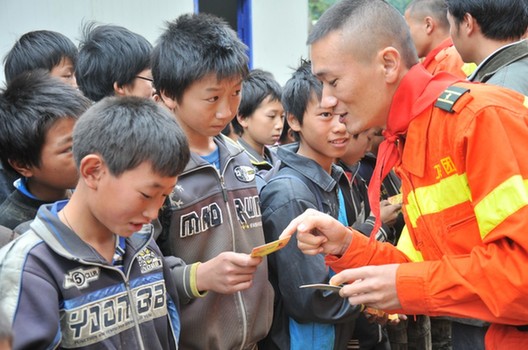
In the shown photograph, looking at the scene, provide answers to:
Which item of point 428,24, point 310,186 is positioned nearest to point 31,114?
point 310,186

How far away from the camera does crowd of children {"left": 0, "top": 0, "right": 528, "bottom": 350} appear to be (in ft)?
7.26

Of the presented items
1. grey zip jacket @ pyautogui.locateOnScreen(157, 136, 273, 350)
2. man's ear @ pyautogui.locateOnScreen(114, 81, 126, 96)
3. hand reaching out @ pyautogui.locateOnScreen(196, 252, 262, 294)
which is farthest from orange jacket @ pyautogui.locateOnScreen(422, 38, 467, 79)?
hand reaching out @ pyautogui.locateOnScreen(196, 252, 262, 294)

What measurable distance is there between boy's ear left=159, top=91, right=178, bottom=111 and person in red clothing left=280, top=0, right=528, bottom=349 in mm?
742

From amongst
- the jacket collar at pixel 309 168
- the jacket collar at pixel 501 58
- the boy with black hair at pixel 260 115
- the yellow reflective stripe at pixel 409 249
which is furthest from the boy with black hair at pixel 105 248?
the boy with black hair at pixel 260 115

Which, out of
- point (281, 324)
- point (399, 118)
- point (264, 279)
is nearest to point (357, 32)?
point (399, 118)

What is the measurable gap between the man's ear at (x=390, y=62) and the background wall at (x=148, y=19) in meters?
2.07

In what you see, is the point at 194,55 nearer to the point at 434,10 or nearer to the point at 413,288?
the point at 413,288

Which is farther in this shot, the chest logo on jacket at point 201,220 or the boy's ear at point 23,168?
the chest logo on jacket at point 201,220

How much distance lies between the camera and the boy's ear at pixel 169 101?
3163 millimetres

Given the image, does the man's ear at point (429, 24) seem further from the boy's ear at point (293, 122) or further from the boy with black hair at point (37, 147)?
the boy with black hair at point (37, 147)

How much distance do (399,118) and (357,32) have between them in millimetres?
380

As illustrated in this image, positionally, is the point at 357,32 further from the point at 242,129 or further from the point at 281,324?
the point at 242,129

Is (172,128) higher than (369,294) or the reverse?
higher

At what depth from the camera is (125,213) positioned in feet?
7.58
